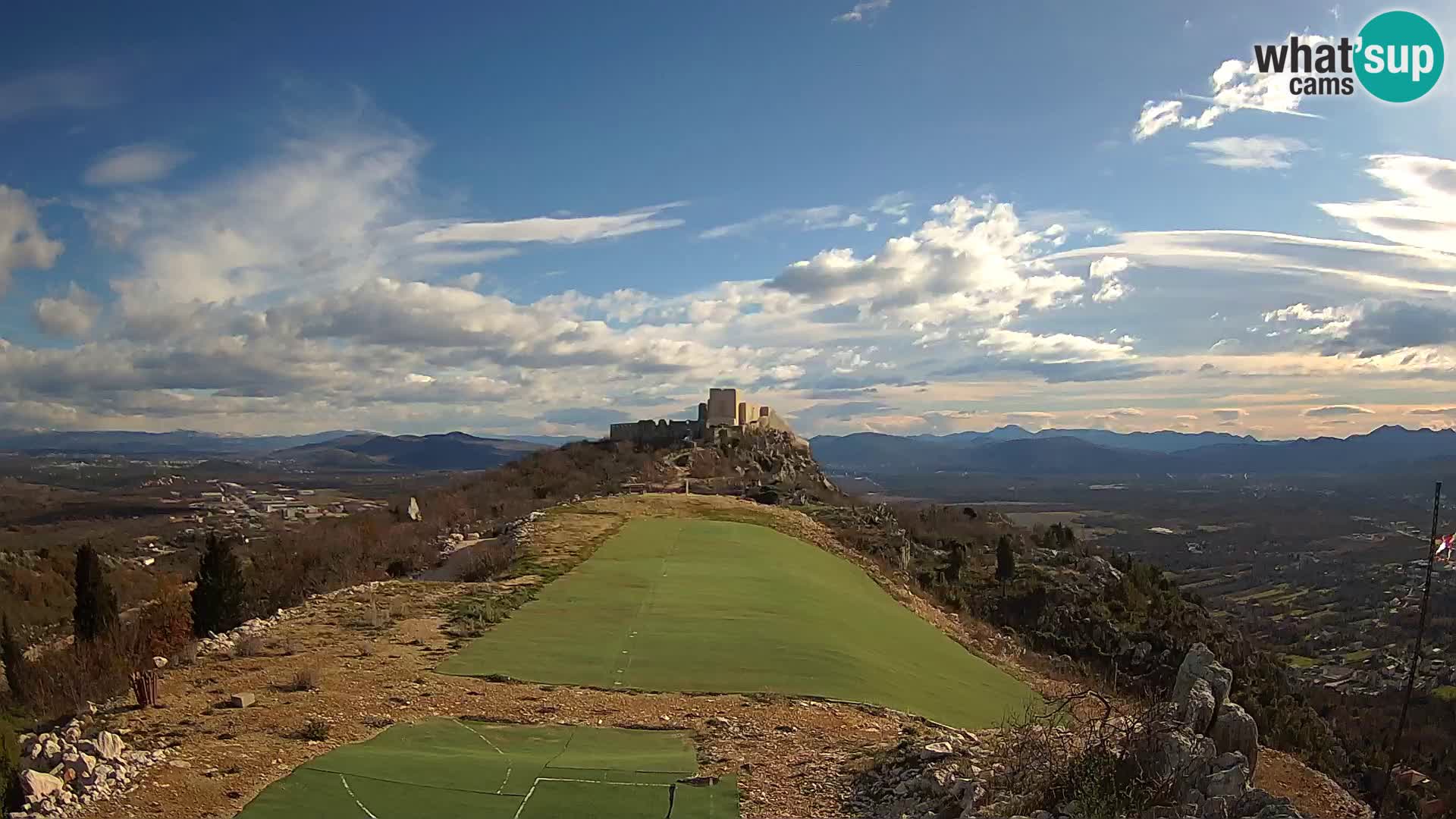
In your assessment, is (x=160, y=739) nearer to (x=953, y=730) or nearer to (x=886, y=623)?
(x=953, y=730)

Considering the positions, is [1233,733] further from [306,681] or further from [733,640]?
[306,681]

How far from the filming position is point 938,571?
37.2m

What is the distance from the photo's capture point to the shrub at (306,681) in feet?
40.1

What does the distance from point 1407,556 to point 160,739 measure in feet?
304

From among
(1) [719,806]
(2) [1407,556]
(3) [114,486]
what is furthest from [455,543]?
(3) [114,486]

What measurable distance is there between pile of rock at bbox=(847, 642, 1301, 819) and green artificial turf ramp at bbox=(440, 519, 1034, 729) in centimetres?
414

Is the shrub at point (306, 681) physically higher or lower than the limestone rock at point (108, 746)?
lower

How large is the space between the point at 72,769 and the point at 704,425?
54.5 metres

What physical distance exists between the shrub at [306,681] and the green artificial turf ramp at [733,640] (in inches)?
75.6

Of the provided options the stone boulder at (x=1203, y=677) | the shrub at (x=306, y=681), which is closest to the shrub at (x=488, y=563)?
the shrub at (x=306, y=681)

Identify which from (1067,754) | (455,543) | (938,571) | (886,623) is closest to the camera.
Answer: (1067,754)

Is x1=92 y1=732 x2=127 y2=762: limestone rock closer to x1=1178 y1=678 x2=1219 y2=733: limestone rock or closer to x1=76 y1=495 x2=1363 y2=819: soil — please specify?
x1=76 y1=495 x2=1363 y2=819: soil

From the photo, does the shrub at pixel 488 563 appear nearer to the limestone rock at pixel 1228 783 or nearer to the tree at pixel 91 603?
the tree at pixel 91 603

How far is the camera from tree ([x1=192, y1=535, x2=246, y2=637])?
736 inches
